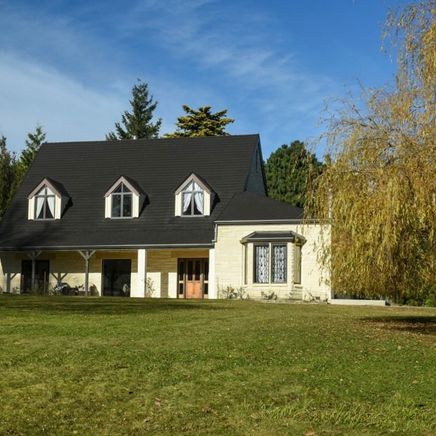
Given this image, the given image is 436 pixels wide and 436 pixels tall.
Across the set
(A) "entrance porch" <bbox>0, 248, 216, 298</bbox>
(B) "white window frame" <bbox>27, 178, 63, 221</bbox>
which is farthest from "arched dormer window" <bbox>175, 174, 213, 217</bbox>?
(B) "white window frame" <bbox>27, 178, 63, 221</bbox>

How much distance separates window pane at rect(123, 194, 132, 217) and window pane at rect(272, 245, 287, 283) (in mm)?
8312

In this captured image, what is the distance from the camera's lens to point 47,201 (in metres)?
36.6

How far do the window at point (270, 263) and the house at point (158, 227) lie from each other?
4 cm

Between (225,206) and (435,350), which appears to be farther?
(225,206)

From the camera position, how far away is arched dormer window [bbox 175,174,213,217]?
112 ft

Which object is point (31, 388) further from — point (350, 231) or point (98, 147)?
point (98, 147)

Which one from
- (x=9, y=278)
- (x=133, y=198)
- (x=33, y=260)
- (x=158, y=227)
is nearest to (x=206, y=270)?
(x=158, y=227)

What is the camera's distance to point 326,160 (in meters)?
16.5

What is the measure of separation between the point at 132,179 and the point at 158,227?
3778 mm

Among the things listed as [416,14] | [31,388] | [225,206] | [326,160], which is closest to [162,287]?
[225,206]

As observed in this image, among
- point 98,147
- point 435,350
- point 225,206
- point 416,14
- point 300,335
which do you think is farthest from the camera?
point 98,147

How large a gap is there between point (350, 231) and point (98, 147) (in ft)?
87.9

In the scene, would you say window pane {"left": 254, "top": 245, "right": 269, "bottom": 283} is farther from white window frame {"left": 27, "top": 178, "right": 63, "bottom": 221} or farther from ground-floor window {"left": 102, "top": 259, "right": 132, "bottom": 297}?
white window frame {"left": 27, "top": 178, "right": 63, "bottom": 221}

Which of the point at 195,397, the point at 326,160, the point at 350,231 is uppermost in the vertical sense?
the point at 326,160
